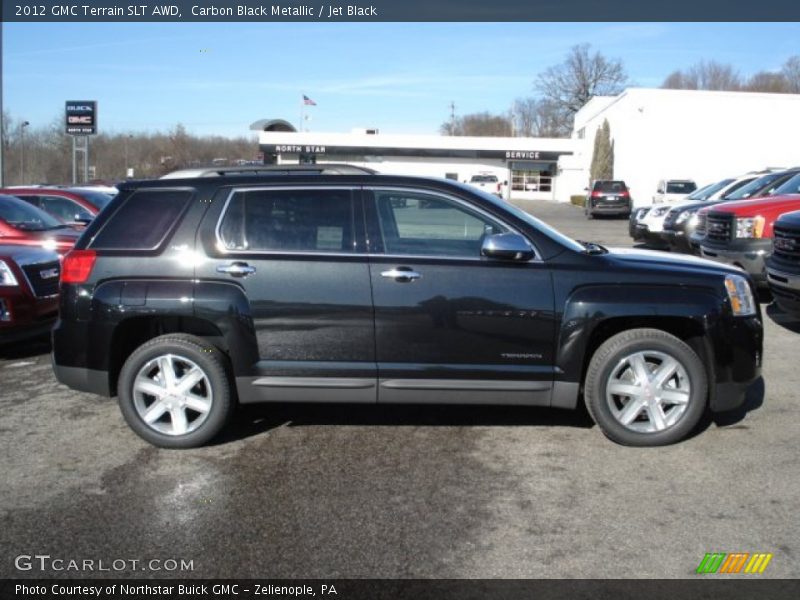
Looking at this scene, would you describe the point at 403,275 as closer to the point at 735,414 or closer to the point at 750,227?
the point at 735,414

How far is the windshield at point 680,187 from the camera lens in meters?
31.6

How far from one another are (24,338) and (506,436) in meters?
4.95

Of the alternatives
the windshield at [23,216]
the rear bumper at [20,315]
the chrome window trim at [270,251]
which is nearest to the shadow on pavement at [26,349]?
the rear bumper at [20,315]

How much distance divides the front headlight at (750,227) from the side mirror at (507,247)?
6342 millimetres

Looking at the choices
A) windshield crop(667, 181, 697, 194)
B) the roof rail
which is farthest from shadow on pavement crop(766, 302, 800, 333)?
windshield crop(667, 181, 697, 194)

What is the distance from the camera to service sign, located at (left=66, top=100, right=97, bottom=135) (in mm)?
Answer: 28719

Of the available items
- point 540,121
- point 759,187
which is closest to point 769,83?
point 540,121

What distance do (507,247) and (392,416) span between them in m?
1.68

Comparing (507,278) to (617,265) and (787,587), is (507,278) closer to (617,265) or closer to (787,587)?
(617,265)

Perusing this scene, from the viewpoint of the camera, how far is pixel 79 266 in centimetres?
503

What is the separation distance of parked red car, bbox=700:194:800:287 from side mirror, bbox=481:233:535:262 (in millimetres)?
Answer: 6101

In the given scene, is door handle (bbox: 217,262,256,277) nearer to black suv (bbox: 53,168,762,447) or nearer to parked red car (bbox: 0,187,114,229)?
black suv (bbox: 53,168,762,447)

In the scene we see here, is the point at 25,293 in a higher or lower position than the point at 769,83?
lower

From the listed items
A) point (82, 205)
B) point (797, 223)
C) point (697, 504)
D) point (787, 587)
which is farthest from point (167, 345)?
point (82, 205)
